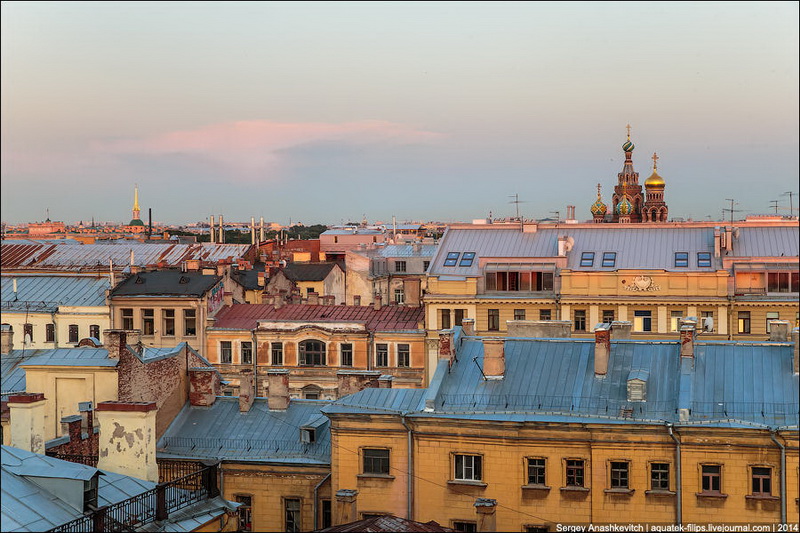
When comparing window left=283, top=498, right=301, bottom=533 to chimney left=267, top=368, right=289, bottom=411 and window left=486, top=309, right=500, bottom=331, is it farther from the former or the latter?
window left=486, top=309, right=500, bottom=331

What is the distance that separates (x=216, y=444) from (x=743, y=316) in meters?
31.5

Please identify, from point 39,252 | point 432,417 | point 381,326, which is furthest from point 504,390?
point 39,252

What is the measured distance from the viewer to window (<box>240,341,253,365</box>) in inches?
2296

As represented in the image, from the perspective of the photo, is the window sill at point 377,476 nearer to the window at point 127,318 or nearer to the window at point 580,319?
the window at point 580,319

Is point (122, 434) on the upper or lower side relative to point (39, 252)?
lower

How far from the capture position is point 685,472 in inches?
1123

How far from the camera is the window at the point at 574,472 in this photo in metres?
29.3

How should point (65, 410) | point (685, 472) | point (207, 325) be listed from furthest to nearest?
point (207, 325), point (65, 410), point (685, 472)

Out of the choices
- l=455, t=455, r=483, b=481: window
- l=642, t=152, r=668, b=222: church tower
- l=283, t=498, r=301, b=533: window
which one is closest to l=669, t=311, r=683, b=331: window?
l=455, t=455, r=483, b=481: window

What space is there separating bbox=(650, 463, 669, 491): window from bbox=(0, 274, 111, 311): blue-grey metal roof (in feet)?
136

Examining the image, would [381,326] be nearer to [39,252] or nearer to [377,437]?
[377,437]

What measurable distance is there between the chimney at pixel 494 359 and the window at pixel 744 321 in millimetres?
26393

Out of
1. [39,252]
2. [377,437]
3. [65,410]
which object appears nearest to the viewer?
[377,437]

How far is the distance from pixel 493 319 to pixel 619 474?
29.2 m
